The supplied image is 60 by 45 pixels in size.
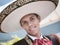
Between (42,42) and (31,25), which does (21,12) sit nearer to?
(31,25)

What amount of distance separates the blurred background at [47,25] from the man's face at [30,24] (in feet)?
0.10

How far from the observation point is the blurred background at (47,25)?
41.3 inches

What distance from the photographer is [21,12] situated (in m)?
1.01

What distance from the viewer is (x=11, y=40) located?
1044mm

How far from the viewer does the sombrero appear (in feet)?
3.30

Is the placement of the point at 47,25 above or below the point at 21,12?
below

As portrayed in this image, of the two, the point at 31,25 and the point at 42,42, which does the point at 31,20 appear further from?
the point at 42,42

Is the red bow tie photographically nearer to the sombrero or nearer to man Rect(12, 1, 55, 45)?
man Rect(12, 1, 55, 45)

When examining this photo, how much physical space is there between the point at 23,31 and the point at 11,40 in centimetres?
8

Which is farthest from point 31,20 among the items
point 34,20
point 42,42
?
point 42,42

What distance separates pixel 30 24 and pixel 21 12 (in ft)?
0.28

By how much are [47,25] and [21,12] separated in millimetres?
173

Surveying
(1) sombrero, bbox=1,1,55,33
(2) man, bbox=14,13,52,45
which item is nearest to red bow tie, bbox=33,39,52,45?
(2) man, bbox=14,13,52,45

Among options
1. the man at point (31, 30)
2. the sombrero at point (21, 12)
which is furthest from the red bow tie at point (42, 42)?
the sombrero at point (21, 12)
